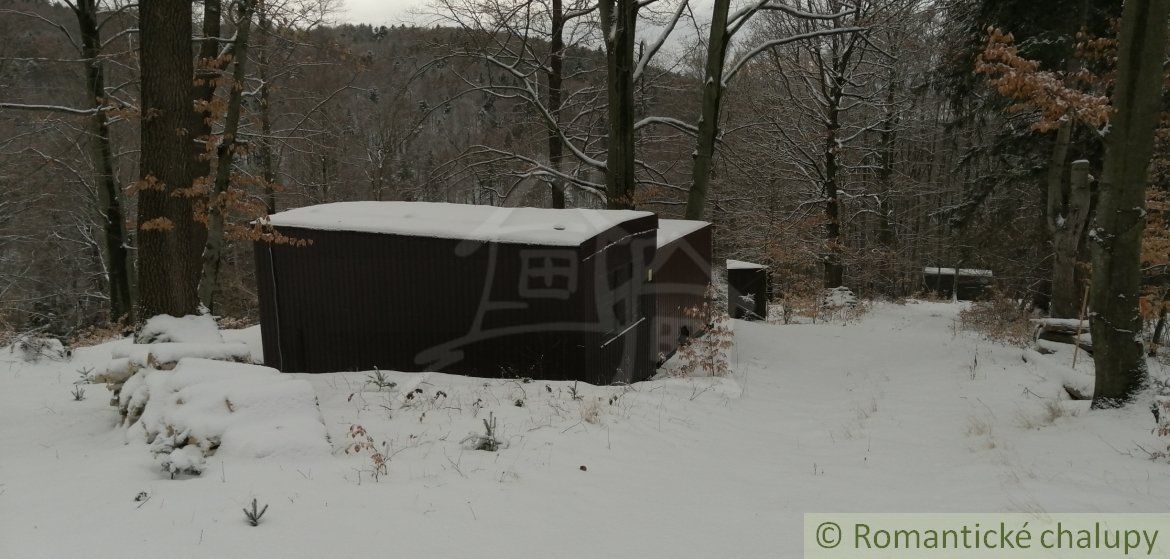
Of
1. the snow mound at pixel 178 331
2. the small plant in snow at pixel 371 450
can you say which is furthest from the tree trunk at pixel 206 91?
the small plant in snow at pixel 371 450

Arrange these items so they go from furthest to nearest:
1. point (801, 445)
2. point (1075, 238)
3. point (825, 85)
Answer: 1. point (825, 85)
2. point (1075, 238)
3. point (801, 445)

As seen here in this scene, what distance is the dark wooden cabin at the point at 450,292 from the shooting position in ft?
28.7

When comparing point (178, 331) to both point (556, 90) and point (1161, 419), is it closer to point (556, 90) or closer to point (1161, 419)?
point (1161, 419)

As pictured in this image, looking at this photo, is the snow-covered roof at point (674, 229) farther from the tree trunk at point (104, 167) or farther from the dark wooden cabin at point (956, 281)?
the dark wooden cabin at point (956, 281)

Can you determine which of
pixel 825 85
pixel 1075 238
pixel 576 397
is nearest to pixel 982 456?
pixel 576 397

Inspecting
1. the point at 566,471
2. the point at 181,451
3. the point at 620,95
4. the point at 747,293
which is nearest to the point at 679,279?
the point at 620,95

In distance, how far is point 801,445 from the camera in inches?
269

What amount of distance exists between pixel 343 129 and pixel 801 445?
29.1m

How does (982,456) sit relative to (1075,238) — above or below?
below

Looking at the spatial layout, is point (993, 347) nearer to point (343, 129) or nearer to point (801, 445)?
point (801, 445)

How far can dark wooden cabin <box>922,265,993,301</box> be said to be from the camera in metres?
30.0


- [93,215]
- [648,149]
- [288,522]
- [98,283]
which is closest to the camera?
[288,522]

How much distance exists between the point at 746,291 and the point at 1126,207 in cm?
1130

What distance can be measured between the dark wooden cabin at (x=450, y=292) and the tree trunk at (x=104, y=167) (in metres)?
8.33
